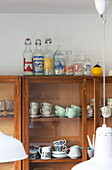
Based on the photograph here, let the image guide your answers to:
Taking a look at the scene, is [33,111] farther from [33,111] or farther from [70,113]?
[70,113]

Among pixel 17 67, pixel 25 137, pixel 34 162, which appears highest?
pixel 17 67

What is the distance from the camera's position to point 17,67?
3447 mm

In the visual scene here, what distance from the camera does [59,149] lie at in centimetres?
321

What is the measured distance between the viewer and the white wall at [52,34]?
3447mm

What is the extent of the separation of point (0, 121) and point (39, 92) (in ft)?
1.36

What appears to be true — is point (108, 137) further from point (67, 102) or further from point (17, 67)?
point (17, 67)

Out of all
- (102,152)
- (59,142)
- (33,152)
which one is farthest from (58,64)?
(102,152)

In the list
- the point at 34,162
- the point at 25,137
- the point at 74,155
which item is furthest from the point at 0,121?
the point at 74,155

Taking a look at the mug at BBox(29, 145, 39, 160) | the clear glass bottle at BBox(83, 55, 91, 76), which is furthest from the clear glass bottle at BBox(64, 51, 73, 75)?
the mug at BBox(29, 145, 39, 160)

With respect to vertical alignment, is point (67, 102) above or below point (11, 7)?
below

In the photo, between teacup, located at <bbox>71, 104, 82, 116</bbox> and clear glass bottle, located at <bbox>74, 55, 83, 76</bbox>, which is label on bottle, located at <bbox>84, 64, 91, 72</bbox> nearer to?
clear glass bottle, located at <bbox>74, 55, 83, 76</bbox>

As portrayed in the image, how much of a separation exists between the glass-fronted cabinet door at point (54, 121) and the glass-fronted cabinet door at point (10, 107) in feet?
0.32

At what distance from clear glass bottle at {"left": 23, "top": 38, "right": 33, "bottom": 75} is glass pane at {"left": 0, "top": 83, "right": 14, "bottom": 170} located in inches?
7.2

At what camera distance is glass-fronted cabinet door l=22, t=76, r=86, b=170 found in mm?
3180
